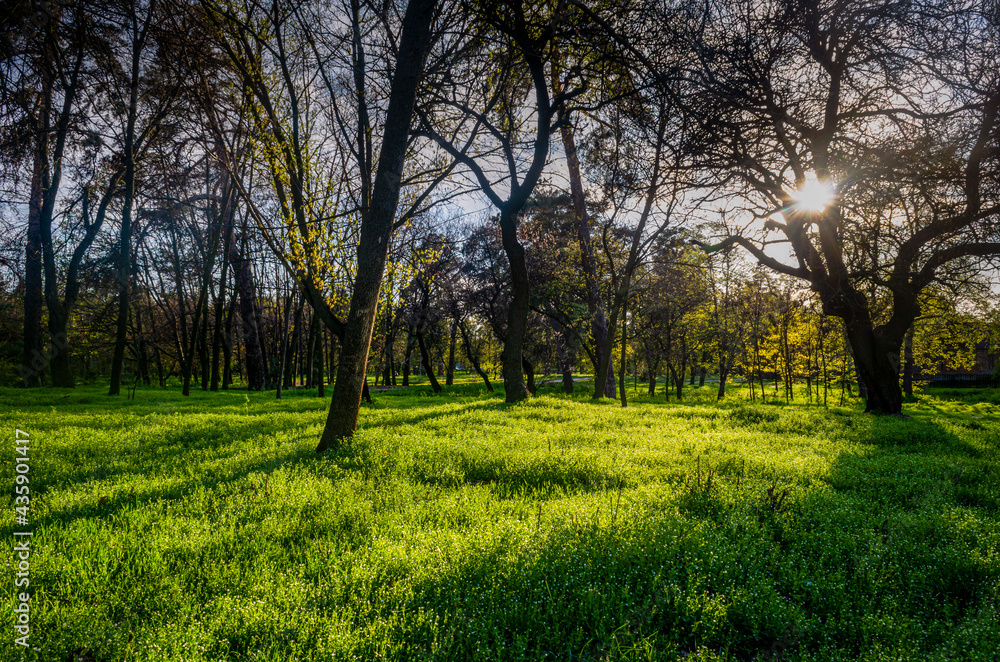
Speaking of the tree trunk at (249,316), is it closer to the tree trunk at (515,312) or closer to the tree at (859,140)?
the tree trunk at (515,312)

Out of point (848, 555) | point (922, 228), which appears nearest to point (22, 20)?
point (848, 555)

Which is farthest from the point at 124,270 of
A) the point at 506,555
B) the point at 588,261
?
the point at 506,555

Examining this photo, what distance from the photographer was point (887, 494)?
4633mm

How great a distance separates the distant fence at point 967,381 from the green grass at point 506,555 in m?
57.1

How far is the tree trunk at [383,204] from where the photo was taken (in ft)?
19.8

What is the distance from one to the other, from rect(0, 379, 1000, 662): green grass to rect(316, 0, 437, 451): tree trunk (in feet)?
4.23

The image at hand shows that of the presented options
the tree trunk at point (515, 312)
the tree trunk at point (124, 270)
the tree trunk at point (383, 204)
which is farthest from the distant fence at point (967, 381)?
the tree trunk at point (124, 270)

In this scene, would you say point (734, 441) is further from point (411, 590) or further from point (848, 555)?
point (411, 590)

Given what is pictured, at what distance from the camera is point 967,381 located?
44.8 metres

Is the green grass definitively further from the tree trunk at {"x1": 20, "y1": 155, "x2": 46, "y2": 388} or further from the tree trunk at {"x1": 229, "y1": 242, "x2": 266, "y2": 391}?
the tree trunk at {"x1": 229, "y1": 242, "x2": 266, "y2": 391}

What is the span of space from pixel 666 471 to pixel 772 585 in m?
2.29

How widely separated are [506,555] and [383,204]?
510 centimetres

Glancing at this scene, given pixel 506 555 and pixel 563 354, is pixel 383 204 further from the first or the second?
pixel 563 354

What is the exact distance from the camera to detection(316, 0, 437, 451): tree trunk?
6.03 m
